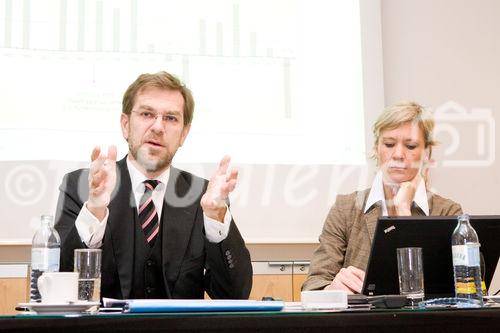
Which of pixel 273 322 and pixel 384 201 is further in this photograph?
pixel 384 201

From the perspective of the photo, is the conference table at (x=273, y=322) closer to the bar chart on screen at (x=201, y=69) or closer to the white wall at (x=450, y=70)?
the bar chart on screen at (x=201, y=69)

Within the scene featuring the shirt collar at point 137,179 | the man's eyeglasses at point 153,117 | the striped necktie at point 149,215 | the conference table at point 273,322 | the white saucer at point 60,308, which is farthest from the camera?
the man's eyeglasses at point 153,117

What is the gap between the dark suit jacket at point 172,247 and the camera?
6.82ft

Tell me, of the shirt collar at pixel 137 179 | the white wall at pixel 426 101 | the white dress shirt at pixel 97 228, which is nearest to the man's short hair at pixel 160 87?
the shirt collar at pixel 137 179

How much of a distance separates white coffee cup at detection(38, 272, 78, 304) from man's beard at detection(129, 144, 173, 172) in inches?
45.6

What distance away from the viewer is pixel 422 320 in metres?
1.22

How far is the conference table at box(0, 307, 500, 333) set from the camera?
1.09 meters

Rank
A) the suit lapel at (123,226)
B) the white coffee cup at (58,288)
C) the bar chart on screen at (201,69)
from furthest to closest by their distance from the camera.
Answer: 1. the bar chart on screen at (201,69)
2. the suit lapel at (123,226)
3. the white coffee cup at (58,288)

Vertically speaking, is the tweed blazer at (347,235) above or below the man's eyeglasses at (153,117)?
below

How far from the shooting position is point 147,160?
2.48 m

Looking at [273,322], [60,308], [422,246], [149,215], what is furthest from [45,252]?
[422,246]

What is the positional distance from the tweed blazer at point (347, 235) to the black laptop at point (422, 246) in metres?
0.55

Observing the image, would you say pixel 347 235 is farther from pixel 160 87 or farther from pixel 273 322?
pixel 273 322

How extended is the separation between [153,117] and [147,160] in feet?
0.56
